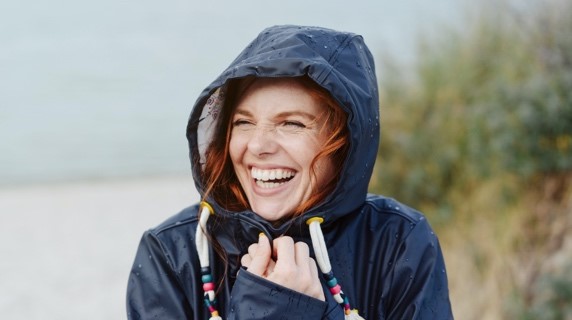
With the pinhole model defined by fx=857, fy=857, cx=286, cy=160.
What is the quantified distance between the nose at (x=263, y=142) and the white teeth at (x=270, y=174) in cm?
5

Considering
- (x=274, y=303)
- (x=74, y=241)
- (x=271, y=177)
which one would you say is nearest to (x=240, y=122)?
(x=271, y=177)

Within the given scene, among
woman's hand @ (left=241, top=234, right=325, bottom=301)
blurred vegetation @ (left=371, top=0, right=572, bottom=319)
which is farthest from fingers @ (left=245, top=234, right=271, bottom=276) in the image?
blurred vegetation @ (left=371, top=0, right=572, bottom=319)

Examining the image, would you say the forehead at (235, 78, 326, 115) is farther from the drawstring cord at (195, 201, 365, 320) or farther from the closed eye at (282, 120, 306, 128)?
the drawstring cord at (195, 201, 365, 320)

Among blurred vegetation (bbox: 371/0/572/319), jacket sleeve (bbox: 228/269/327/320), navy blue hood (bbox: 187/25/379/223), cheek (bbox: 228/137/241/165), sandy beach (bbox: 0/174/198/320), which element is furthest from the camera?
sandy beach (bbox: 0/174/198/320)

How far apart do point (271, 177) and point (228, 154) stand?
0.65 feet

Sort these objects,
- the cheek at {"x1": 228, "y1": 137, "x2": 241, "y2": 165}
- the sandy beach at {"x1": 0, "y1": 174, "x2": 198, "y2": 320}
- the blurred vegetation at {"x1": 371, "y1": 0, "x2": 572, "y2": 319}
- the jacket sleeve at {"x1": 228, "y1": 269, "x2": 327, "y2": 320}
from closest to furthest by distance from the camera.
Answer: the jacket sleeve at {"x1": 228, "y1": 269, "x2": 327, "y2": 320} → the cheek at {"x1": 228, "y1": 137, "x2": 241, "y2": 165} → the blurred vegetation at {"x1": 371, "y1": 0, "x2": 572, "y2": 319} → the sandy beach at {"x1": 0, "y1": 174, "x2": 198, "y2": 320}

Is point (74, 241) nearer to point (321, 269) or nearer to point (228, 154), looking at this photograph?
point (228, 154)

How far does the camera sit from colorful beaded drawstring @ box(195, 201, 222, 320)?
216 cm

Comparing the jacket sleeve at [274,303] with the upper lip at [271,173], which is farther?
the upper lip at [271,173]

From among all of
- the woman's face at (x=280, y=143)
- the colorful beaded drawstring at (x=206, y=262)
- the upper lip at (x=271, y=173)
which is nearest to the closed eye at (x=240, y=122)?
the woman's face at (x=280, y=143)

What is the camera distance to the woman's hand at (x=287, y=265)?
2045 mm

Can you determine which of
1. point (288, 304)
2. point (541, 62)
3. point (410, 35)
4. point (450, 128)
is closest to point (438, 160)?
point (450, 128)

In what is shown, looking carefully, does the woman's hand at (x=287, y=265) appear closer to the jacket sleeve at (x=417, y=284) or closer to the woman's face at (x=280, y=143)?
the woman's face at (x=280, y=143)

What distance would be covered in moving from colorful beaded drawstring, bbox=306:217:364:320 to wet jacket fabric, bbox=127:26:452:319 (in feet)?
0.08
